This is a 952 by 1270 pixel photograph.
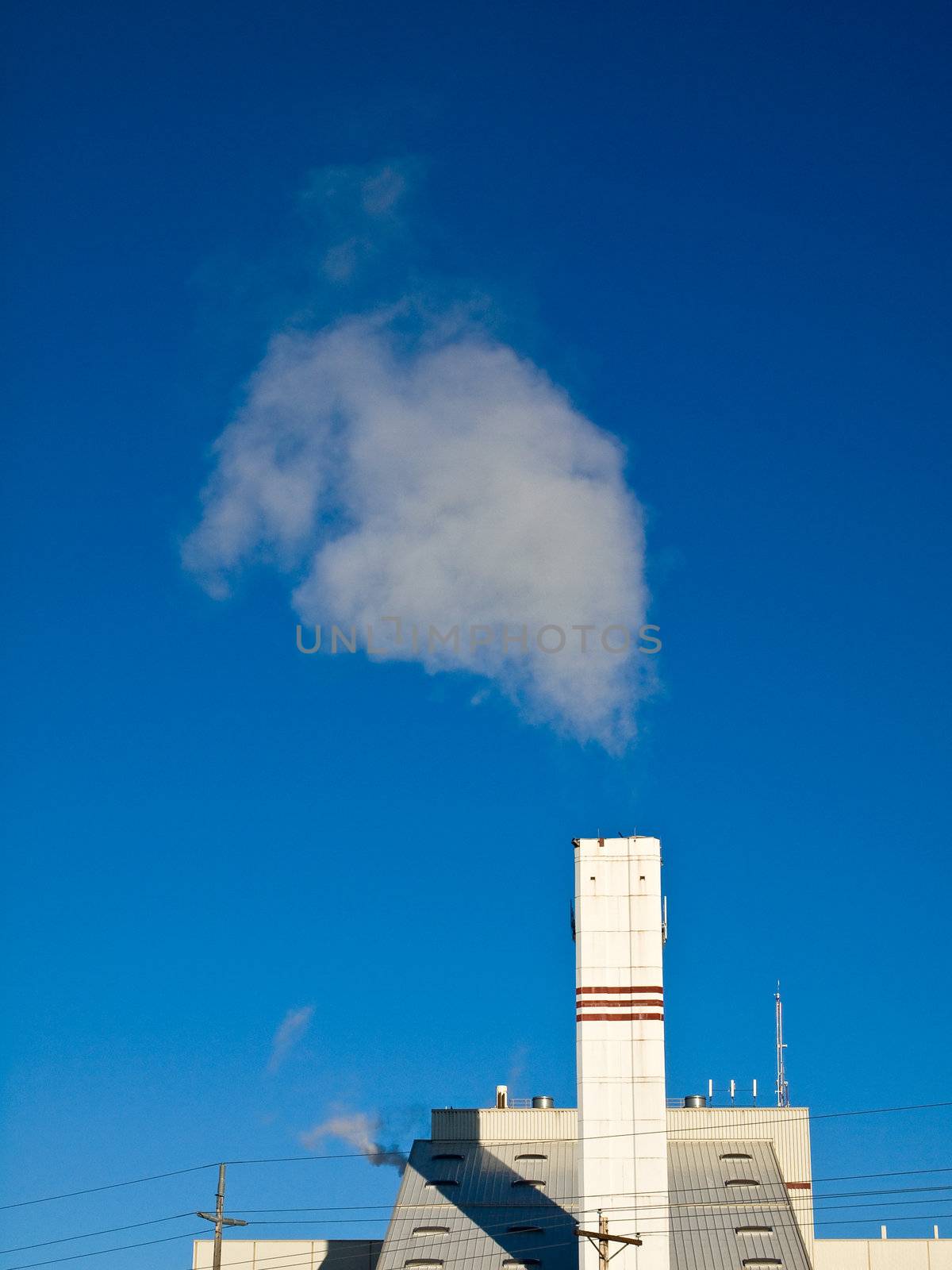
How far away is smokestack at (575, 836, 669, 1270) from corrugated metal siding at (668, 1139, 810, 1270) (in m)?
5.17

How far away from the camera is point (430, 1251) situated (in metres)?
74.4

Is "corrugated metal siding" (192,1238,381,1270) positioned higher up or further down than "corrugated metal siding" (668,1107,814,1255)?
further down

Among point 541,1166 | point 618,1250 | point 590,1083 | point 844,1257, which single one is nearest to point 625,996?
point 590,1083

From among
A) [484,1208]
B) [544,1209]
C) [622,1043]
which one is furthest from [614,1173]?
[484,1208]

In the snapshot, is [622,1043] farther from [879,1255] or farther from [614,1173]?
[879,1255]

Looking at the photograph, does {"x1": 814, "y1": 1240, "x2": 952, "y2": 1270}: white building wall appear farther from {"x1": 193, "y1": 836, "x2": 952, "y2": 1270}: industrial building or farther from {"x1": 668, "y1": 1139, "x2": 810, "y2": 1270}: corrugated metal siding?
{"x1": 668, "y1": 1139, "x2": 810, "y2": 1270}: corrugated metal siding

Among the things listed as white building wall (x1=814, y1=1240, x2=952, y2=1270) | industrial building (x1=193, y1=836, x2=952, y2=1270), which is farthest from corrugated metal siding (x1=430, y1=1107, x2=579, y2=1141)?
white building wall (x1=814, y1=1240, x2=952, y2=1270)

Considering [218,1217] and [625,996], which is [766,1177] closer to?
[625,996]

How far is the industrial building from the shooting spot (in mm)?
69812

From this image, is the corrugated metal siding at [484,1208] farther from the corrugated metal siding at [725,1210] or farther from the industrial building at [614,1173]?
the corrugated metal siding at [725,1210]

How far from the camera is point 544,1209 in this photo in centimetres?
7725

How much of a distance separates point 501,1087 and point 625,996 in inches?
931

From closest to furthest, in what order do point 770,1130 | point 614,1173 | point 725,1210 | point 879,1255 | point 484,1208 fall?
point 614,1173
point 725,1210
point 484,1208
point 879,1255
point 770,1130

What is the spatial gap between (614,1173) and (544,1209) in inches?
355
